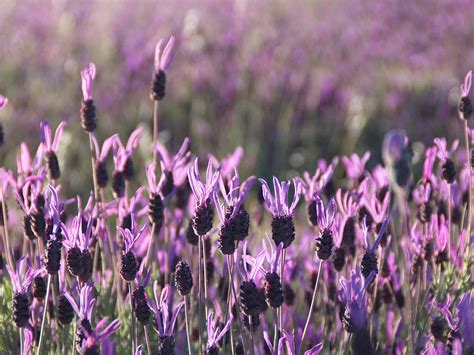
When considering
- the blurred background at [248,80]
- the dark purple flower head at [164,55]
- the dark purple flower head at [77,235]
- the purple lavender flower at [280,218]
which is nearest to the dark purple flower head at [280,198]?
the purple lavender flower at [280,218]

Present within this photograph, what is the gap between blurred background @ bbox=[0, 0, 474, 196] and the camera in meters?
5.05

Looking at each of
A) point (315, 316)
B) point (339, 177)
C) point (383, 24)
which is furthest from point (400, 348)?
point (383, 24)

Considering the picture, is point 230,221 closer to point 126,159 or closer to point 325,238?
point 325,238

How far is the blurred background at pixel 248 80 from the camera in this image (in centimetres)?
505

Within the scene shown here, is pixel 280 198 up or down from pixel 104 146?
down

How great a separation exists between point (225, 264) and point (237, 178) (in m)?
0.48

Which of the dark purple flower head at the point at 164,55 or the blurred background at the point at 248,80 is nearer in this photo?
the dark purple flower head at the point at 164,55

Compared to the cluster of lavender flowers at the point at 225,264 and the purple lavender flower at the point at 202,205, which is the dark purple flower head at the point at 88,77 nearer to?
the cluster of lavender flowers at the point at 225,264

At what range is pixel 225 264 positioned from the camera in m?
1.56

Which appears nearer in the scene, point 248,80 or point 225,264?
point 225,264

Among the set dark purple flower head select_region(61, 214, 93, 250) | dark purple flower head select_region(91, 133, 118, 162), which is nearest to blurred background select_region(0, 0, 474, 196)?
dark purple flower head select_region(91, 133, 118, 162)

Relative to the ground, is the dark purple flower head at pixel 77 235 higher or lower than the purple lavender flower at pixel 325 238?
higher

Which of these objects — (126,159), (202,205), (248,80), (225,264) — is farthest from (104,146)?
(248,80)

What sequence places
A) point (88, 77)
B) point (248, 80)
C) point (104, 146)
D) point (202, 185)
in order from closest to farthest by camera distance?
point (202, 185), point (88, 77), point (104, 146), point (248, 80)
